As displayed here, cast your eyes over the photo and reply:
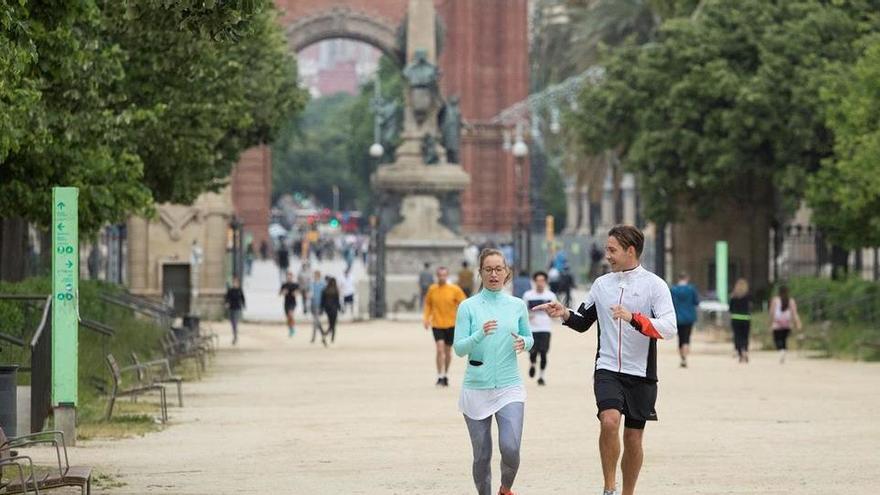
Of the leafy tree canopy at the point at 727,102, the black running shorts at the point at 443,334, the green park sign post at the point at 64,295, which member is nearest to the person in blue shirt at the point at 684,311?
the black running shorts at the point at 443,334

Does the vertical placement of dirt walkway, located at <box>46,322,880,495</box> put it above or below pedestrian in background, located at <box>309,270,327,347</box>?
below

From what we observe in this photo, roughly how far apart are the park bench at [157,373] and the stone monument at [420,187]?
25197 mm

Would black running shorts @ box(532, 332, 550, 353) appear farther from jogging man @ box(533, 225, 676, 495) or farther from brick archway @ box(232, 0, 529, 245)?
brick archway @ box(232, 0, 529, 245)

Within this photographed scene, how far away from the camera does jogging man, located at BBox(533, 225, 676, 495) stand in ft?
42.5

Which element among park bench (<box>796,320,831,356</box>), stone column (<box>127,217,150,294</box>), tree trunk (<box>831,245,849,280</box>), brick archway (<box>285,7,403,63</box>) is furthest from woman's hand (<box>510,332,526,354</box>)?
brick archway (<box>285,7,403,63</box>)

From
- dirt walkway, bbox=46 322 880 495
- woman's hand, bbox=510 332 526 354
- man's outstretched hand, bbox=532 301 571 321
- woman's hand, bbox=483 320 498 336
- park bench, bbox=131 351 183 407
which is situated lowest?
dirt walkway, bbox=46 322 880 495

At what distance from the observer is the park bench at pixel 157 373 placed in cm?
2488

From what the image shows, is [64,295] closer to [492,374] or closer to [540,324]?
[492,374]

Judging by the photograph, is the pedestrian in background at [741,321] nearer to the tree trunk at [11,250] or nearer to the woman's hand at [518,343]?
the tree trunk at [11,250]

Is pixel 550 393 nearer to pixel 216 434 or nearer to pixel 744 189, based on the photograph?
pixel 216 434

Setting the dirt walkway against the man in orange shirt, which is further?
the man in orange shirt

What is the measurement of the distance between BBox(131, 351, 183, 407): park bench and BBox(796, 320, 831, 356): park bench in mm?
11710

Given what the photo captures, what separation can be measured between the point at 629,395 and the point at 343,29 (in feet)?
255

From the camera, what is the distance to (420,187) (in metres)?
57.1
